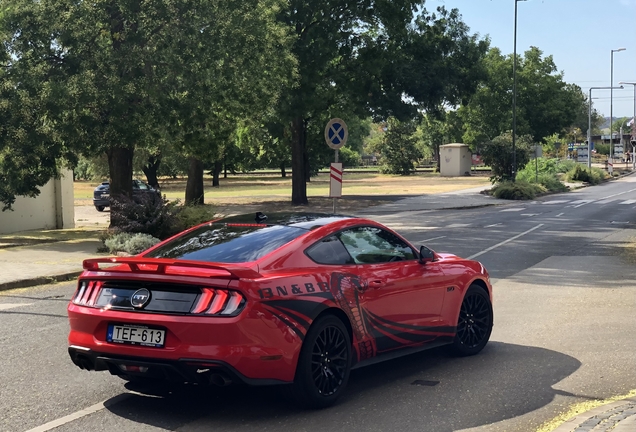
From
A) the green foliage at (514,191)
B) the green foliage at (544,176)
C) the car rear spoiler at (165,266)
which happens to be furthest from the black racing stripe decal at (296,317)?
the green foliage at (544,176)

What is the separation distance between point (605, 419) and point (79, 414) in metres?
3.66

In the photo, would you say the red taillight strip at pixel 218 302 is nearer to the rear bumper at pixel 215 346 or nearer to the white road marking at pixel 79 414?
the rear bumper at pixel 215 346

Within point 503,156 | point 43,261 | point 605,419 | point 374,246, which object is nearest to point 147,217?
point 43,261

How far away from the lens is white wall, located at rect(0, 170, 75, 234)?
2447cm

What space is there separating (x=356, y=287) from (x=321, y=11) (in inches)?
1212

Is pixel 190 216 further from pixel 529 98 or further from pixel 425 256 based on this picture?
pixel 529 98

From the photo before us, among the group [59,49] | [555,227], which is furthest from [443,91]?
[59,49]

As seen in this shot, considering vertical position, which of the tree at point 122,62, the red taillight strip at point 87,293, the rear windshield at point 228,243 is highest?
the tree at point 122,62

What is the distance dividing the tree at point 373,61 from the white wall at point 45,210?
10.9m

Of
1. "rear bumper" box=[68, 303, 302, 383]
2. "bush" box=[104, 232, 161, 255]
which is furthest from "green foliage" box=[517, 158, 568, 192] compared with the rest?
"rear bumper" box=[68, 303, 302, 383]

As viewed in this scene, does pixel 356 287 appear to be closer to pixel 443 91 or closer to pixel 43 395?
pixel 43 395

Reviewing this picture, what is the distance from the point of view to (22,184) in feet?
68.2

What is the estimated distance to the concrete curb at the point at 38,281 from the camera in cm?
1327

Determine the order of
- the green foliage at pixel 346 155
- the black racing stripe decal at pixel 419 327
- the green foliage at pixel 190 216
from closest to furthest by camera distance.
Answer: the black racing stripe decal at pixel 419 327, the green foliage at pixel 190 216, the green foliage at pixel 346 155
